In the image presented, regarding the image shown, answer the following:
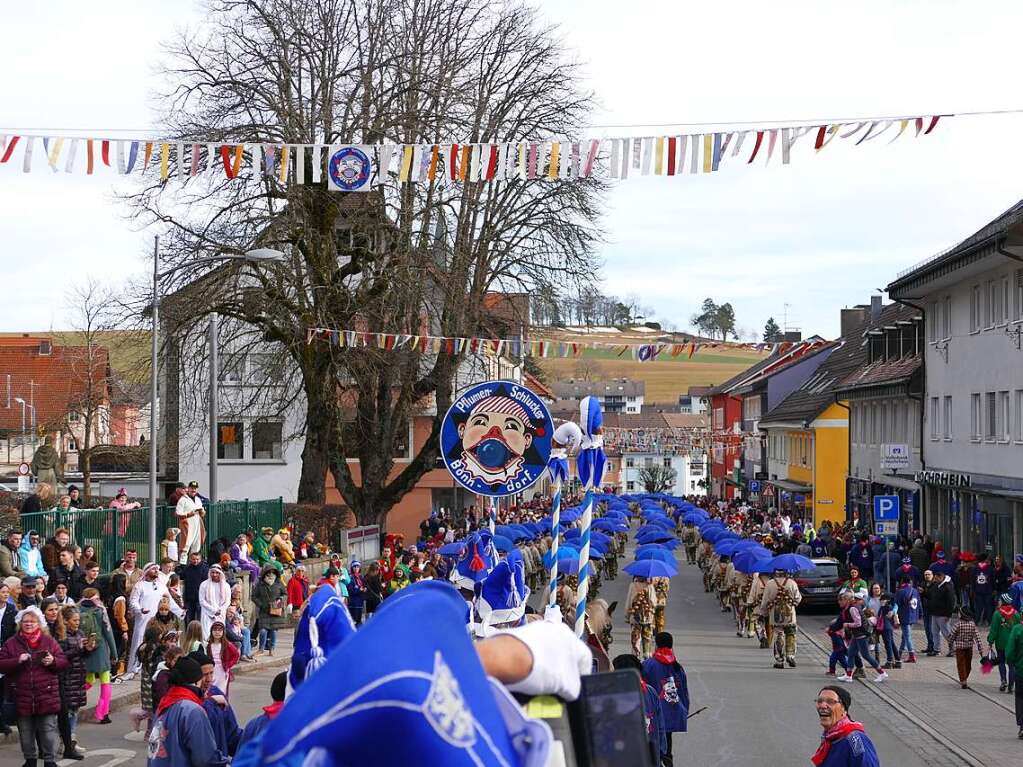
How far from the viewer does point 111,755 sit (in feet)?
45.4

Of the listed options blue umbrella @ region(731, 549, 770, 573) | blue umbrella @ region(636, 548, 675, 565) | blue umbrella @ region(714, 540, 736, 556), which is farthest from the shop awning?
blue umbrella @ region(636, 548, 675, 565)

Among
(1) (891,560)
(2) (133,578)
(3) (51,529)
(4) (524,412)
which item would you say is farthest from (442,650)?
(1) (891,560)

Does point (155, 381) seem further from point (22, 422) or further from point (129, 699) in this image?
point (22, 422)

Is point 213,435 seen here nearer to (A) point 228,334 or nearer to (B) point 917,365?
(A) point 228,334

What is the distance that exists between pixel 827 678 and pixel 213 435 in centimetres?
1340

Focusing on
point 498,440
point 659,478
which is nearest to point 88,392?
point 498,440

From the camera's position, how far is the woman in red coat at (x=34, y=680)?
1218cm

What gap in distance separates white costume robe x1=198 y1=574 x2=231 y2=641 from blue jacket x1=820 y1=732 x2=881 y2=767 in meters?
11.2

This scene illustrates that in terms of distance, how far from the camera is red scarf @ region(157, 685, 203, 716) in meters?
8.85

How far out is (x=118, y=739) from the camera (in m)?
14.8

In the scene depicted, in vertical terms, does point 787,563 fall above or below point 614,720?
below

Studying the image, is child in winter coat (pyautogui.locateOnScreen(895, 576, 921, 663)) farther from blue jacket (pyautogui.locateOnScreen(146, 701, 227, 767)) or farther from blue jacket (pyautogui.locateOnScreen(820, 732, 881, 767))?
blue jacket (pyautogui.locateOnScreen(146, 701, 227, 767))

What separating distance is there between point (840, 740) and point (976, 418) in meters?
26.8

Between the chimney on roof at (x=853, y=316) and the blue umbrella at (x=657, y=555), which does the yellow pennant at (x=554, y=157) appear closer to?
the blue umbrella at (x=657, y=555)
